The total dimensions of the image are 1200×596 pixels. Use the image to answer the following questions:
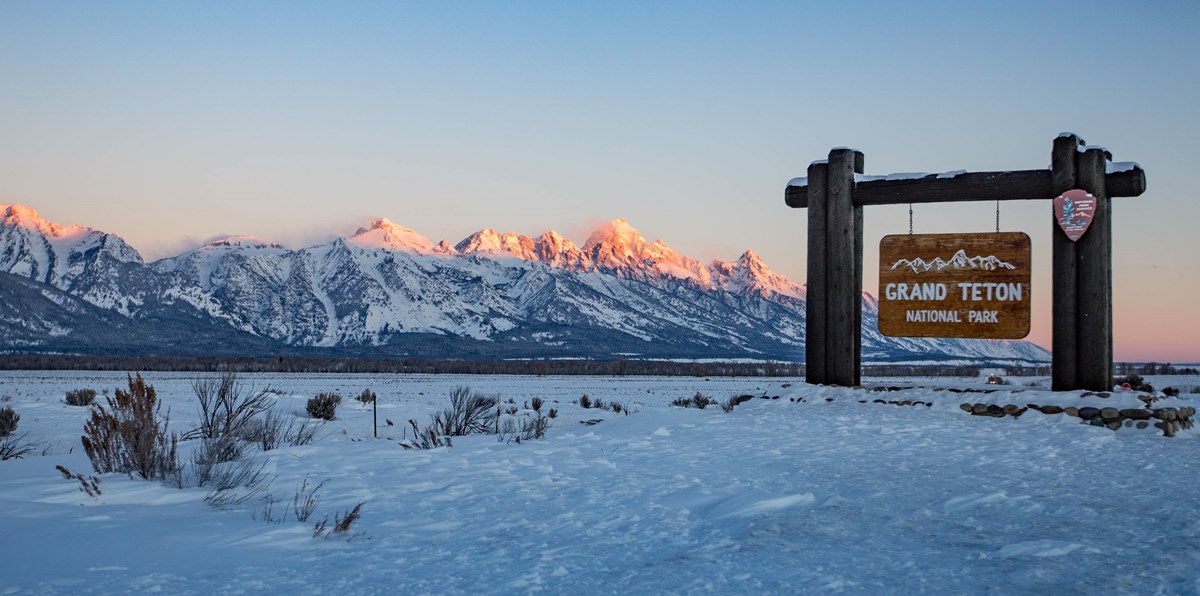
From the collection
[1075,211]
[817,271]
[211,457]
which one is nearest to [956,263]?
[1075,211]

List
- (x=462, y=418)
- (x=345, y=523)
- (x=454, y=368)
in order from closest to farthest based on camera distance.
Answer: (x=345, y=523), (x=462, y=418), (x=454, y=368)

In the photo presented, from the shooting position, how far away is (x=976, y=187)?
13.2 metres

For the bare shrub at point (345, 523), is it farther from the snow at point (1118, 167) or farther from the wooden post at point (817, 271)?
the snow at point (1118, 167)

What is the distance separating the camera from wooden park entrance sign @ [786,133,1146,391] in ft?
40.3

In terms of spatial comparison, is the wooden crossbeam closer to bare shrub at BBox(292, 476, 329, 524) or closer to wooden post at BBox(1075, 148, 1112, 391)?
wooden post at BBox(1075, 148, 1112, 391)

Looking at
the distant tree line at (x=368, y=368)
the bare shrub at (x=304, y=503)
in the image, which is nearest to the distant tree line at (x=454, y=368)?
the distant tree line at (x=368, y=368)

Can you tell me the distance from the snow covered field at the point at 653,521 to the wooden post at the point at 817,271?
4421 millimetres

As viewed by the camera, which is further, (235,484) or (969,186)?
(969,186)

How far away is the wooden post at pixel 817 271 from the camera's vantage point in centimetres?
1413

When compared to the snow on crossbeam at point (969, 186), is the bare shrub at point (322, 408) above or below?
below

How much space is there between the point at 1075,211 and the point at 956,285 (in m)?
1.97

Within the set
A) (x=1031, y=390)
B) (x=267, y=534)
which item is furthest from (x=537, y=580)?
(x=1031, y=390)

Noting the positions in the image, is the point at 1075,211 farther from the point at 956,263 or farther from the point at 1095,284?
the point at 956,263

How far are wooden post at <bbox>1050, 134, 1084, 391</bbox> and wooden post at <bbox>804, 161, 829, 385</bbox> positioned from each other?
332 cm
